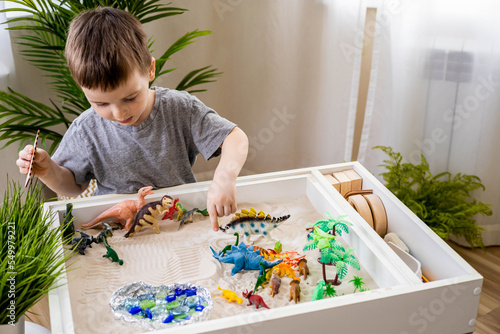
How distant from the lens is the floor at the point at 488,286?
162 centimetres

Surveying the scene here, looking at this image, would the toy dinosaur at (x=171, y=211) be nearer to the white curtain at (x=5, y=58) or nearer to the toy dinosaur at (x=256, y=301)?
the toy dinosaur at (x=256, y=301)

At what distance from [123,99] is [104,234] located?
291mm

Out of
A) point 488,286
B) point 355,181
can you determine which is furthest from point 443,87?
point 355,181

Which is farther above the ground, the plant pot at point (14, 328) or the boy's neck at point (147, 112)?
the boy's neck at point (147, 112)

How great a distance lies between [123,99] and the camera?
3.55 ft

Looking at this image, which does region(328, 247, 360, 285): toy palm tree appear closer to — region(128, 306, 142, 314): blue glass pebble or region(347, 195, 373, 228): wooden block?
region(347, 195, 373, 228): wooden block

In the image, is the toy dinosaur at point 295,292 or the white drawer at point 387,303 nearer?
the white drawer at point 387,303

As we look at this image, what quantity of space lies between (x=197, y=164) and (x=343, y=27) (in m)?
0.96

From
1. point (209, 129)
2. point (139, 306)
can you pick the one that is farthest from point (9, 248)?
point (209, 129)

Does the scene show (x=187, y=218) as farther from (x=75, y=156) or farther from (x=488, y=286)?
(x=488, y=286)

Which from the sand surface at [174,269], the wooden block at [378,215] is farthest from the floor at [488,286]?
the sand surface at [174,269]

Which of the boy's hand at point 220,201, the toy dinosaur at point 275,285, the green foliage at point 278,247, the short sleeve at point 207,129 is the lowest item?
the toy dinosaur at point 275,285

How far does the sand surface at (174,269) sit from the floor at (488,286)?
0.85 meters

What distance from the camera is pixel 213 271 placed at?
96 centimetres
